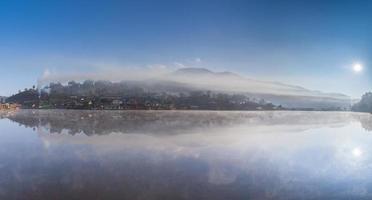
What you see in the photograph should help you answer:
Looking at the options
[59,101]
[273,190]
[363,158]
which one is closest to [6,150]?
[273,190]

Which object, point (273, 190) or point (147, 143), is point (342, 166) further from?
point (147, 143)

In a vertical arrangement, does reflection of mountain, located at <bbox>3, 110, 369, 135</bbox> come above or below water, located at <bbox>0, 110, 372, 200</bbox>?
above

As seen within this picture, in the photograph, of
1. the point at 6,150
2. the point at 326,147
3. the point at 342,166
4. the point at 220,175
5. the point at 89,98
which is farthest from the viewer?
the point at 89,98

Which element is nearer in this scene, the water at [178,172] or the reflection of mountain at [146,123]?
the water at [178,172]

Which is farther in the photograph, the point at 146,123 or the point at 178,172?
the point at 146,123

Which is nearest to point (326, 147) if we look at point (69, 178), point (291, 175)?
point (291, 175)

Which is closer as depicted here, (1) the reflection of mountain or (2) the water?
(2) the water

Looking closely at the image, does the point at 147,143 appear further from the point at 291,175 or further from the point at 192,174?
the point at 291,175

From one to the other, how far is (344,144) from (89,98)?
7648 centimetres

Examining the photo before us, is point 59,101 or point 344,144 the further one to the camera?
→ point 59,101

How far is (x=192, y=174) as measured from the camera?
1402 cm

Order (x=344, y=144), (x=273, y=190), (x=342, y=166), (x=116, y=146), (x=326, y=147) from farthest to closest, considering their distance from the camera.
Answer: (x=344, y=144)
(x=326, y=147)
(x=116, y=146)
(x=342, y=166)
(x=273, y=190)

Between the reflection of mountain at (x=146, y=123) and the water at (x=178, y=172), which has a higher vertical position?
the reflection of mountain at (x=146, y=123)

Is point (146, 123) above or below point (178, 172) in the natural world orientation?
above
